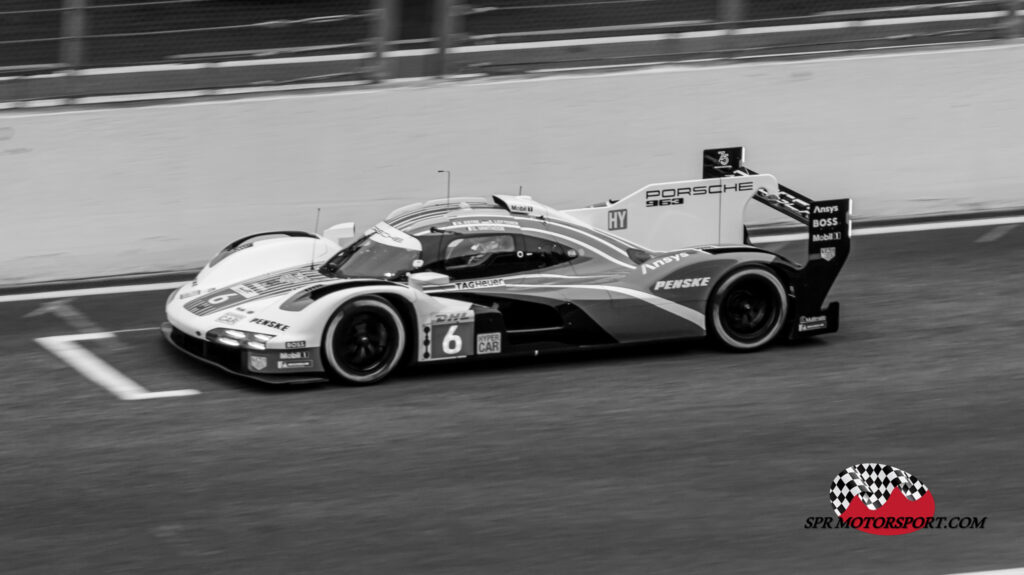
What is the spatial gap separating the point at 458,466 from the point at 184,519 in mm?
1610

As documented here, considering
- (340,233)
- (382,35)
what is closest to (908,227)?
(382,35)

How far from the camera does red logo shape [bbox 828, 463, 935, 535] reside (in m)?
7.32

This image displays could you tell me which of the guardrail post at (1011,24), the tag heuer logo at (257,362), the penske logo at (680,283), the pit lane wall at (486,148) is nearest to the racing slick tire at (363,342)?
the tag heuer logo at (257,362)

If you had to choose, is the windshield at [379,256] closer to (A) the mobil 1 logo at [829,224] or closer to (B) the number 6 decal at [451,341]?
(B) the number 6 decal at [451,341]

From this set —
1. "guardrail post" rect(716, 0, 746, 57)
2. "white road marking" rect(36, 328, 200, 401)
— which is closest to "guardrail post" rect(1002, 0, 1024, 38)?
"guardrail post" rect(716, 0, 746, 57)

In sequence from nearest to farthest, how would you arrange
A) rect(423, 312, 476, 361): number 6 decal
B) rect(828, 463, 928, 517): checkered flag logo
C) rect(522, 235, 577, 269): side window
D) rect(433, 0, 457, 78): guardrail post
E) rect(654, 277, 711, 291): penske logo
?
1. rect(828, 463, 928, 517): checkered flag logo
2. rect(423, 312, 476, 361): number 6 decal
3. rect(522, 235, 577, 269): side window
4. rect(654, 277, 711, 291): penske logo
5. rect(433, 0, 457, 78): guardrail post

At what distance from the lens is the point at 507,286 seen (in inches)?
391

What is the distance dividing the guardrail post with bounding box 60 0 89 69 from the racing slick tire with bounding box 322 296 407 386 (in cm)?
472

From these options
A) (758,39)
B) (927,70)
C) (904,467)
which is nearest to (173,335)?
(904,467)

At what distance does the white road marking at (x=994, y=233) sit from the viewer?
544 inches

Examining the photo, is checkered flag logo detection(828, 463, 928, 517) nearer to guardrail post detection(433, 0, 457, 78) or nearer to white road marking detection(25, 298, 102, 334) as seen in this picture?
white road marking detection(25, 298, 102, 334)

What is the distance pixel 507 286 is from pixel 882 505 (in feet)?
10.9

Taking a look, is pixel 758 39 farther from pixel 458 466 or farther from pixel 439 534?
pixel 439 534

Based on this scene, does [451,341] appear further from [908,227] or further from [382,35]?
[908,227]
